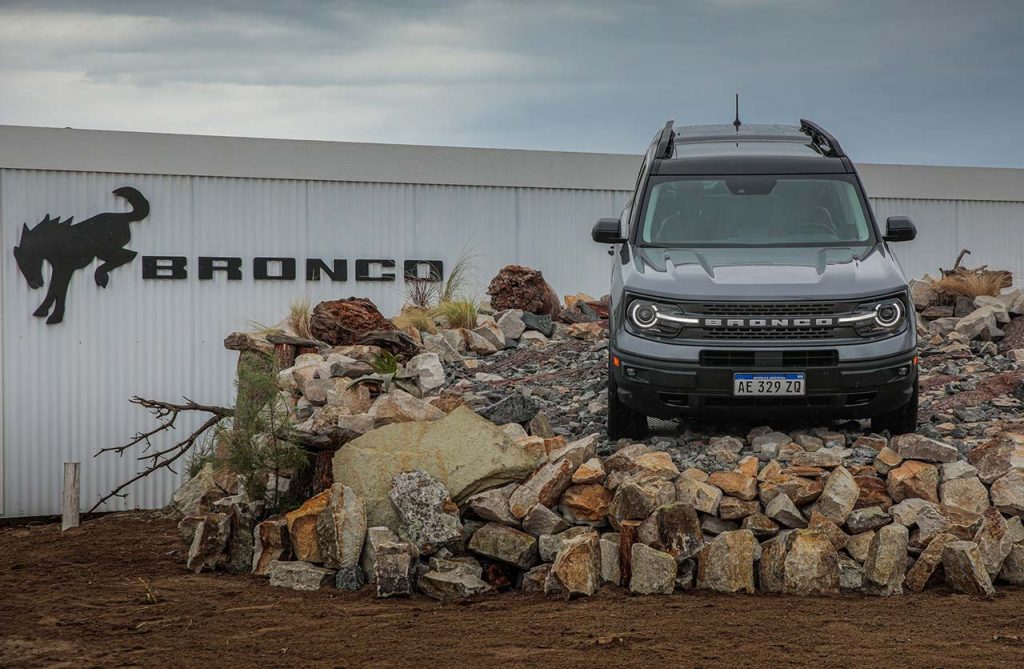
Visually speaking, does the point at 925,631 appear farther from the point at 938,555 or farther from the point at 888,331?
the point at 888,331

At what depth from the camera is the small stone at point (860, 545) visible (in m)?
7.54

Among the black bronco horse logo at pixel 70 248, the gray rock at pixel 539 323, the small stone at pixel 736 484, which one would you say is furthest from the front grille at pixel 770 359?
the black bronco horse logo at pixel 70 248

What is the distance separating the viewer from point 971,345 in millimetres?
12961

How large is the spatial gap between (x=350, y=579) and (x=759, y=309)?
10.9 feet

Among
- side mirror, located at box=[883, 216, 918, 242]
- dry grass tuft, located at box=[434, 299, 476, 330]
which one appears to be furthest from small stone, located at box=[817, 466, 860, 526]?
dry grass tuft, located at box=[434, 299, 476, 330]

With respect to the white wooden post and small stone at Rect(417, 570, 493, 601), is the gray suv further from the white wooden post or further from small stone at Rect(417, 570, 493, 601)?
the white wooden post

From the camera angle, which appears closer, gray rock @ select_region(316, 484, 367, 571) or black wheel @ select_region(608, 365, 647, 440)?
gray rock @ select_region(316, 484, 367, 571)

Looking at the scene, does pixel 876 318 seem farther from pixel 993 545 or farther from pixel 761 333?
pixel 993 545

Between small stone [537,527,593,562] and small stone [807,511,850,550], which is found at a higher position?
small stone [807,511,850,550]

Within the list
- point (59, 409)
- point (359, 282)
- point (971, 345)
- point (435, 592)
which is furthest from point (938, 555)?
point (59, 409)

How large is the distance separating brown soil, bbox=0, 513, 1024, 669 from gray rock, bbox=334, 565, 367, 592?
14 centimetres

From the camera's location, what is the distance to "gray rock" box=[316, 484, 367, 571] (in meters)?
7.80

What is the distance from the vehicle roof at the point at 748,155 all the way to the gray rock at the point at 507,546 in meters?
3.09

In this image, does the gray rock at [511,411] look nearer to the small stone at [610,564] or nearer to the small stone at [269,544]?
the small stone at [269,544]
